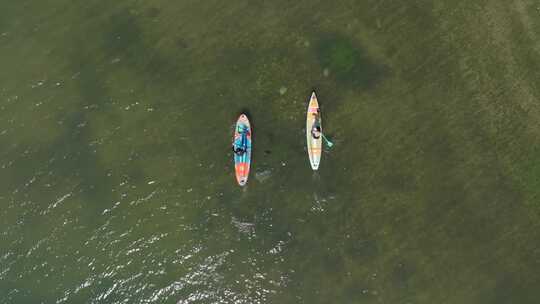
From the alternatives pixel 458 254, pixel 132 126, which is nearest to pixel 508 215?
pixel 458 254

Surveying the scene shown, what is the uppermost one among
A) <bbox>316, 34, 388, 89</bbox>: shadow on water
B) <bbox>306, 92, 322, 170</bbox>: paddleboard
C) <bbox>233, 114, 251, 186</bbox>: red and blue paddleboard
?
<bbox>316, 34, 388, 89</bbox>: shadow on water

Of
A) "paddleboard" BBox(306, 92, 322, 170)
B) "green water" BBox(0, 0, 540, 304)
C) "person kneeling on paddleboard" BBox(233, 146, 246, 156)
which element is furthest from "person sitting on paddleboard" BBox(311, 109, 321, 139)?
"person kneeling on paddleboard" BBox(233, 146, 246, 156)

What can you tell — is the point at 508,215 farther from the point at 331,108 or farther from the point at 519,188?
the point at 331,108

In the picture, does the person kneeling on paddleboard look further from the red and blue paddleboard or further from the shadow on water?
→ the shadow on water

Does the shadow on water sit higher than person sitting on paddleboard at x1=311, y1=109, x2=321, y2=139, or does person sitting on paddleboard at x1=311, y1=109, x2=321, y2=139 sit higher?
the shadow on water

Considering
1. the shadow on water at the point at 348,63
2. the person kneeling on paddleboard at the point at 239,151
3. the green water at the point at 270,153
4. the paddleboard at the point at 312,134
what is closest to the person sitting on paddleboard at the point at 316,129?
the paddleboard at the point at 312,134

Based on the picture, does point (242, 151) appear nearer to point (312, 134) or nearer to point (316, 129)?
point (312, 134)
